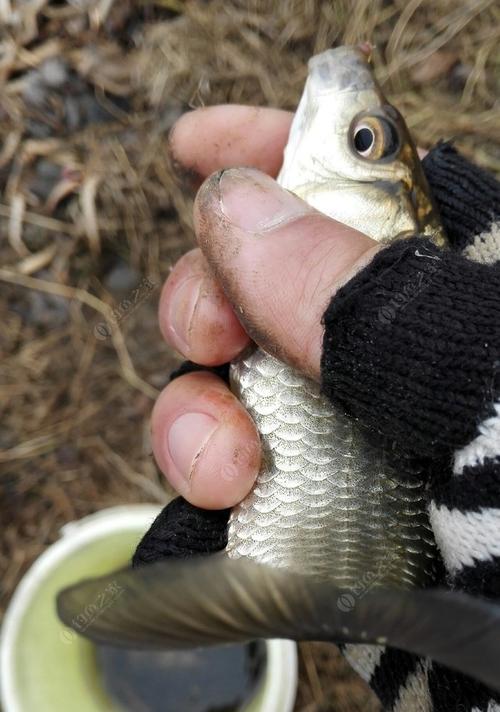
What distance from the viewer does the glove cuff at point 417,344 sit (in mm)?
920

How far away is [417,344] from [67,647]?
4.49ft

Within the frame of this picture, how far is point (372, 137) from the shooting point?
4.10ft

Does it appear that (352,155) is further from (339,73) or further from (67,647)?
(67,647)

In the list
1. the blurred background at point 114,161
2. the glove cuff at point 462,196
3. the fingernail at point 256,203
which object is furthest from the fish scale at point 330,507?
the blurred background at point 114,161

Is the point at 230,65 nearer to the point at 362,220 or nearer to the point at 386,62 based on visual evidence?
the point at 386,62

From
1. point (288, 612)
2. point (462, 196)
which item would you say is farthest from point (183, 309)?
point (288, 612)

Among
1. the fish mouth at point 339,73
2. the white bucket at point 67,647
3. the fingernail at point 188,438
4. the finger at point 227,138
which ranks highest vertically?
the fish mouth at point 339,73

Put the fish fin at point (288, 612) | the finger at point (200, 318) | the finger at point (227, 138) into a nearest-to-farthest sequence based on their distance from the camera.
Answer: the fish fin at point (288, 612) → the finger at point (200, 318) → the finger at point (227, 138)

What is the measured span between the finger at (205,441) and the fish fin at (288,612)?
398 millimetres

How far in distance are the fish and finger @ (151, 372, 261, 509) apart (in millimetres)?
28

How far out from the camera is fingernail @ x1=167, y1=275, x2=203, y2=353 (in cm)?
136

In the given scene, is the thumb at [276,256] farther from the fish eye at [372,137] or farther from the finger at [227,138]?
the finger at [227,138]

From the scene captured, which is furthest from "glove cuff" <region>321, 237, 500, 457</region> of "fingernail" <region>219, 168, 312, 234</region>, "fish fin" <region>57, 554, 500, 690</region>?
"fish fin" <region>57, 554, 500, 690</region>

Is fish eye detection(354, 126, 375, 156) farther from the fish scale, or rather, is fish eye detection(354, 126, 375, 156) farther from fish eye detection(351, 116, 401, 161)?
the fish scale
